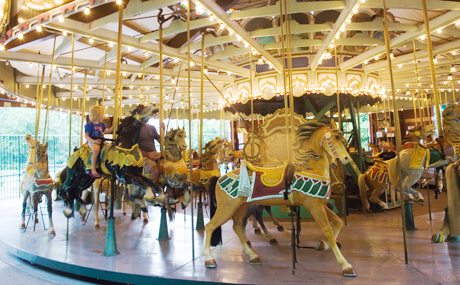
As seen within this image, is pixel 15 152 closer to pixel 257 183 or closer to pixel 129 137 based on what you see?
pixel 129 137

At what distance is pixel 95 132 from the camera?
4.98 m

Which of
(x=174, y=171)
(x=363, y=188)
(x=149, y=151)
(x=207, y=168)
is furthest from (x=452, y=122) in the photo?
(x=149, y=151)

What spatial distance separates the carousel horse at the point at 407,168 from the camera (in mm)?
5805

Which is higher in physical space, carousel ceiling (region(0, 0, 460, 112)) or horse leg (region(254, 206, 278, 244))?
carousel ceiling (region(0, 0, 460, 112))

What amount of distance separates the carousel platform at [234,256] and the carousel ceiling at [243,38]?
269 centimetres

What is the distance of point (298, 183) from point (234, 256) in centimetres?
136

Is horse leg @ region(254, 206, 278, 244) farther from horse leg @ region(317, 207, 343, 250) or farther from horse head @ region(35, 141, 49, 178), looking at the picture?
horse head @ region(35, 141, 49, 178)

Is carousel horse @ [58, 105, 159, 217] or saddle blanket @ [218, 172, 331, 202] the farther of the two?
carousel horse @ [58, 105, 159, 217]

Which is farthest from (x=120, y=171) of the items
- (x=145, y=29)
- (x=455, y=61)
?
(x=455, y=61)

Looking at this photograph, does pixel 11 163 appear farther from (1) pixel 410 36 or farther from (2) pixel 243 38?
(1) pixel 410 36

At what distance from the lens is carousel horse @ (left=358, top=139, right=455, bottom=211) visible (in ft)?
19.0

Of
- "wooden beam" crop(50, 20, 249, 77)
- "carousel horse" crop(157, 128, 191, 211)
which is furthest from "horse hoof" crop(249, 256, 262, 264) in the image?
"wooden beam" crop(50, 20, 249, 77)

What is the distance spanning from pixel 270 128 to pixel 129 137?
289 centimetres

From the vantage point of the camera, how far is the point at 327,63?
792 centimetres
